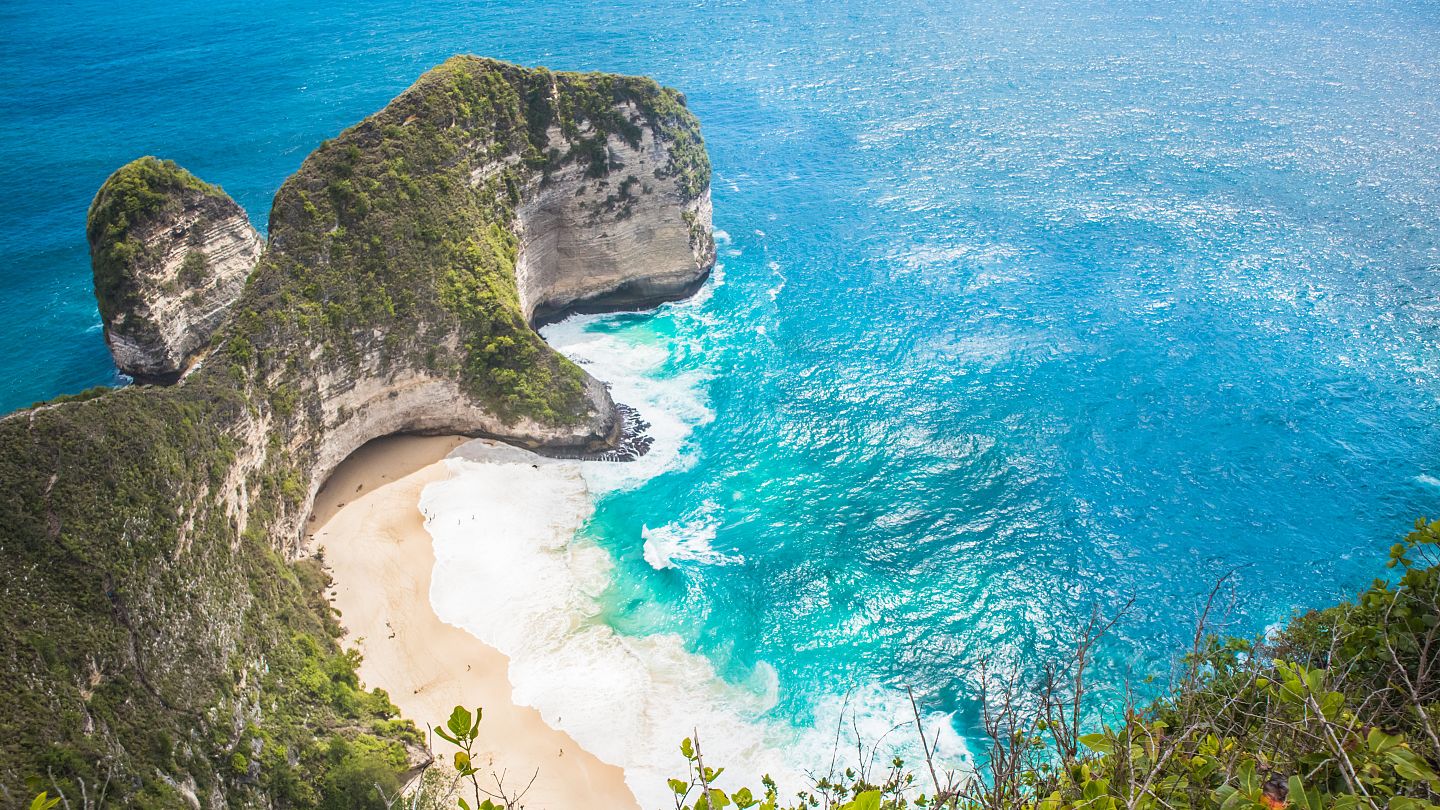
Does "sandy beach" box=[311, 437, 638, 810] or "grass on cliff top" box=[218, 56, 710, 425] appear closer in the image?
"sandy beach" box=[311, 437, 638, 810]

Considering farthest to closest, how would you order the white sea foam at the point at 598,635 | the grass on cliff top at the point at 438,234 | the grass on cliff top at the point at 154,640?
the grass on cliff top at the point at 438,234
the white sea foam at the point at 598,635
the grass on cliff top at the point at 154,640

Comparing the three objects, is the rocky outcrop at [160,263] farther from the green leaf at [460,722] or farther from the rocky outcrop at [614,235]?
the green leaf at [460,722]

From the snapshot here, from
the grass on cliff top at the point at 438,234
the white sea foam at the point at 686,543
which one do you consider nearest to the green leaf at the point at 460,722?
the white sea foam at the point at 686,543

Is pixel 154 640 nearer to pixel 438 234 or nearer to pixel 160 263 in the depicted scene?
pixel 160 263

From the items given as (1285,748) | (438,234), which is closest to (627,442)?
(438,234)

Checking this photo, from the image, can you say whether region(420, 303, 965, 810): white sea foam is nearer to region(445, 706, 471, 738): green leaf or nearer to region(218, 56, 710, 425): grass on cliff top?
region(218, 56, 710, 425): grass on cliff top

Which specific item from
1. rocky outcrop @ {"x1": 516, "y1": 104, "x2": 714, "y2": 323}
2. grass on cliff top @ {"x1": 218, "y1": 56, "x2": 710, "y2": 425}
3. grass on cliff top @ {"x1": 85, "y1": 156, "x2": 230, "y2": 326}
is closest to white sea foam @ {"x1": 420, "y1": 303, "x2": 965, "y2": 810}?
grass on cliff top @ {"x1": 218, "y1": 56, "x2": 710, "y2": 425}
